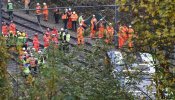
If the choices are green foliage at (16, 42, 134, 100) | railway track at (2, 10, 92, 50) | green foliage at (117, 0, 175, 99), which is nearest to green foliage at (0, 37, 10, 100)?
green foliage at (16, 42, 134, 100)

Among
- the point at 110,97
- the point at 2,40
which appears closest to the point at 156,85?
the point at 110,97

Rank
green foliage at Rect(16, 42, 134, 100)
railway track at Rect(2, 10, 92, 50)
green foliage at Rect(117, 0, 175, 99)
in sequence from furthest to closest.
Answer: railway track at Rect(2, 10, 92, 50) → green foliage at Rect(16, 42, 134, 100) → green foliage at Rect(117, 0, 175, 99)

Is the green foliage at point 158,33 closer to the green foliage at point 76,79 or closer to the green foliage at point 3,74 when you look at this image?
the green foliage at point 76,79

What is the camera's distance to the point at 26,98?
641 cm

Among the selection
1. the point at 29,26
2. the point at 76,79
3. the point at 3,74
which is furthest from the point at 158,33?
the point at 29,26

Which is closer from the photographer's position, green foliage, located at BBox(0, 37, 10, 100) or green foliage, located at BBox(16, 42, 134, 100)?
green foliage, located at BBox(16, 42, 134, 100)

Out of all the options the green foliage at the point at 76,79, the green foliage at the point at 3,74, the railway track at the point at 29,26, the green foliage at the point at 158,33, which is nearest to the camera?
the green foliage at the point at 158,33

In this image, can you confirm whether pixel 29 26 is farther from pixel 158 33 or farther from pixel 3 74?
pixel 158 33

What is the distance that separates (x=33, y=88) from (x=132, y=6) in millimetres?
1905

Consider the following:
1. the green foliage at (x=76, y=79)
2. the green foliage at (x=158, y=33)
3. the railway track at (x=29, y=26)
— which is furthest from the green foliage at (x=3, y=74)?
the railway track at (x=29, y=26)

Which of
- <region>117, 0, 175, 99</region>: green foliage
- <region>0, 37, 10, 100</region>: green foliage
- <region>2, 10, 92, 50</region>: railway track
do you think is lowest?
<region>2, 10, 92, 50</region>: railway track

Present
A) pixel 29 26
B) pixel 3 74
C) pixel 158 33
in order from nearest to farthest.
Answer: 1. pixel 158 33
2. pixel 3 74
3. pixel 29 26

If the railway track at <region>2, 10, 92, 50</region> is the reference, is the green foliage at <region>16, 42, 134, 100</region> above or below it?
above

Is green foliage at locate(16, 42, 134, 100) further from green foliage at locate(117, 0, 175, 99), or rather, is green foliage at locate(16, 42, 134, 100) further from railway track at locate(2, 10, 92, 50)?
railway track at locate(2, 10, 92, 50)
